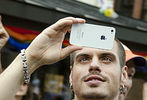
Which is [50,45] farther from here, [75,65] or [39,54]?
[75,65]

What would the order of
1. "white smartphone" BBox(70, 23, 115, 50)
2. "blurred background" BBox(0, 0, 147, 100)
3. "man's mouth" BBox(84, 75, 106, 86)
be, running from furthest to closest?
"blurred background" BBox(0, 0, 147, 100) < "man's mouth" BBox(84, 75, 106, 86) < "white smartphone" BBox(70, 23, 115, 50)

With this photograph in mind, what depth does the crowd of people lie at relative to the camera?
7.97 feet

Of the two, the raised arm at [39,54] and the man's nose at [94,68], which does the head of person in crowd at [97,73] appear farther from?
the raised arm at [39,54]

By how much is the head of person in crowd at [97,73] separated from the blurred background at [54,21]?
1729 millimetres

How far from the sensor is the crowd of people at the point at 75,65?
2.43 m

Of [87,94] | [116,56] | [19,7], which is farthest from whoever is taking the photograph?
[19,7]

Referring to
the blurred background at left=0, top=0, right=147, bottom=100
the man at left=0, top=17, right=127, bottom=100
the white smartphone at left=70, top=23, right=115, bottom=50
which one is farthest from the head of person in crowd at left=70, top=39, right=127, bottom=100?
the blurred background at left=0, top=0, right=147, bottom=100

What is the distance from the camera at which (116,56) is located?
305cm

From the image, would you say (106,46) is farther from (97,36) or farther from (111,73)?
(111,73)

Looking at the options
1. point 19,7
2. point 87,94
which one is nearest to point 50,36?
point 87,94

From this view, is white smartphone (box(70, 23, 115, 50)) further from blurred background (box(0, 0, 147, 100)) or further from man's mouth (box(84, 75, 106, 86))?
blurred background (box(0, 0, 147, 100))

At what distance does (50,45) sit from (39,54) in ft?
0.34

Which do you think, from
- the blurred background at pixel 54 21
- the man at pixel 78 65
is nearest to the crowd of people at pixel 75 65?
the man at pixel 78 65

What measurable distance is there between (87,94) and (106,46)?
459mm
